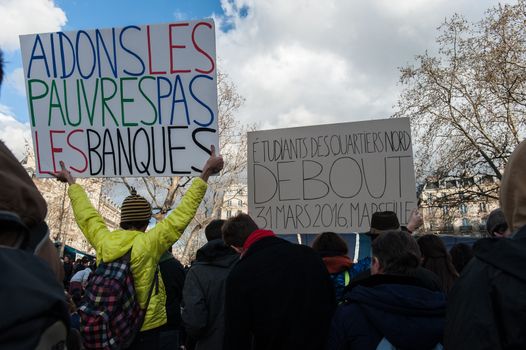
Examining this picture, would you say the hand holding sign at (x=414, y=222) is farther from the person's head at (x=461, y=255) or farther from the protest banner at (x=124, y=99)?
the protest banner at (x=124, y=99)

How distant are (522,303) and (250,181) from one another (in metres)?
3.29

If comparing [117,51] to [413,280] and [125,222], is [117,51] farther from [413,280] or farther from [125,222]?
[413,280]

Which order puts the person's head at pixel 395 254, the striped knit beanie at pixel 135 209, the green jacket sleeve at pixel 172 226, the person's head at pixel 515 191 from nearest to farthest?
1. the person's head at pixel 515 191
2. the person's head at pixel 395 254
3. the green jacket sleeve at pixel 172 226
4. the striped knit beanie at pixel 135 209

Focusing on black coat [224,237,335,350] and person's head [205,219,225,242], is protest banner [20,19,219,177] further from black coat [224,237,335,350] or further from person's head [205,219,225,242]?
black coat [224,237,335,350]

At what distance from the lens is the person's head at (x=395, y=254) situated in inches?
85.0

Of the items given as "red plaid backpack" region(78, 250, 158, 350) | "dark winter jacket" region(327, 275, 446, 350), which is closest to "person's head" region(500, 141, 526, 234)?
"dark winter jacket" region(327, 275, 446, 350)

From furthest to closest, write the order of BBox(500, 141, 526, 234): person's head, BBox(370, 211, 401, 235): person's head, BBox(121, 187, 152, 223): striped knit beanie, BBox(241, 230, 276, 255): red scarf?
→ BBox(370, 211, 401, 235): person's head → BBox(121, 187, 152, 223): striped knit beanie → BBox(241, 230, 276, 255): red scarf → BBox(500, 141, 526, 234): person's head

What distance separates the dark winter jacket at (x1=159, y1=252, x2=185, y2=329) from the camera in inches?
155

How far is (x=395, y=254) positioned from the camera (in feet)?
7.11

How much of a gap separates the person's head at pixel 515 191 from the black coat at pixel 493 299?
0.18ft

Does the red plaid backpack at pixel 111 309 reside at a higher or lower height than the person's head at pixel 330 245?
lower

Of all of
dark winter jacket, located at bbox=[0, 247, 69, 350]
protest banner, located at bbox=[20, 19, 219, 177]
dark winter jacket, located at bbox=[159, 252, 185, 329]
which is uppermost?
protest banner, located at bbox=[20, 19, 219, 177]

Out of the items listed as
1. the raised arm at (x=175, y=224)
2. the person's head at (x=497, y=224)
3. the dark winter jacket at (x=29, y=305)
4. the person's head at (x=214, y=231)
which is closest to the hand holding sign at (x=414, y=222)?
the person's head at (x=497, y=224)

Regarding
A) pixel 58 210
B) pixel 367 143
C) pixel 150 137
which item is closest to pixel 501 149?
pixel 367 143
